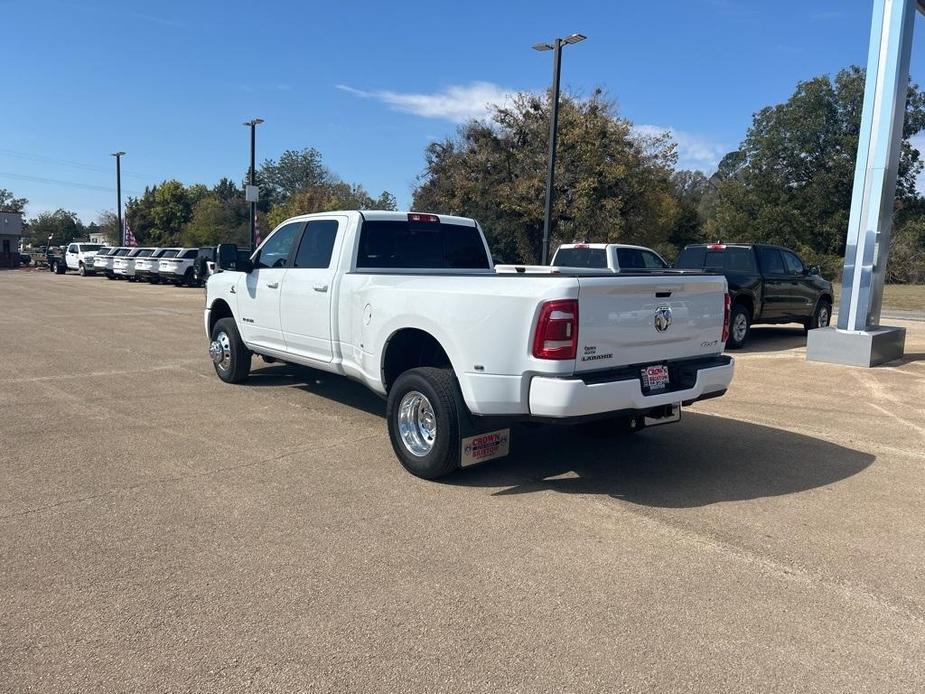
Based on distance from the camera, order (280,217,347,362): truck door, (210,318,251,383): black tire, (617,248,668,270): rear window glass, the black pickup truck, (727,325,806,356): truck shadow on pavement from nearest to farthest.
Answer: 1. (280,217,347,362): truck door
2. (210,318,251,383): black tire
3. the black pickup truck
4. (727,325,806,356): truck shadow on pavement
5. (617,248,668,270): rear window glass

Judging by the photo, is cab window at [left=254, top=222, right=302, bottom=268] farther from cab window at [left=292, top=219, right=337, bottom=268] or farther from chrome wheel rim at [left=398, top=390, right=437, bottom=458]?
chrome wheel rim at [left=398, top=390, right=437, bottom=458]

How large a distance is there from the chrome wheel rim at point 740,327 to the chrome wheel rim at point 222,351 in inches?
329

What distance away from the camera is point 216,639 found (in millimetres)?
3111

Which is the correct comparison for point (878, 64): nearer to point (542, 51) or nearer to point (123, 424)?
point (542, 51)

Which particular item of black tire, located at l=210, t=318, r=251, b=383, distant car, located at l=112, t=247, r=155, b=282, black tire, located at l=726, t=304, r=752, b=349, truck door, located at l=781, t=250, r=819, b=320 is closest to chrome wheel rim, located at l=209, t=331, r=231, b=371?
black tire, located at l=210, t=318, r=251, b=383

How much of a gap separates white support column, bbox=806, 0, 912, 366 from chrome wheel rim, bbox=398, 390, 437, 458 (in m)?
8.33

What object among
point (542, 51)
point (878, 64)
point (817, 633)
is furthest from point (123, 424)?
point (542, 51)

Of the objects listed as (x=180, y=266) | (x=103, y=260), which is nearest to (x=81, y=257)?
(x=103, y=260)

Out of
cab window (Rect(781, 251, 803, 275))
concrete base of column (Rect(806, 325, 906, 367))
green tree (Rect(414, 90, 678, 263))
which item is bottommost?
concrete base of column (Rect(806, 325, 906, 367))

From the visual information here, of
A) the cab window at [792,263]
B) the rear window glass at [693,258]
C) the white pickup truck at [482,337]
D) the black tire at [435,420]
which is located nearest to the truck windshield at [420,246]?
the white pickup truck at [482,337]

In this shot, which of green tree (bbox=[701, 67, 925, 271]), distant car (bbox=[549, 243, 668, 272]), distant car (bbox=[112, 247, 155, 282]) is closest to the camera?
distant car (bbox=[549, 243, 668, 272])

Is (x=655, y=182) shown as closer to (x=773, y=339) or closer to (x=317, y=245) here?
(x=773, y=339)

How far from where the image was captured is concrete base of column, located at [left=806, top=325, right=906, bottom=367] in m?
10.9

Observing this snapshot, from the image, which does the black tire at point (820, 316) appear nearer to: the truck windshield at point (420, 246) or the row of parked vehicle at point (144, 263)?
the truck windshield at point (420, 246)
